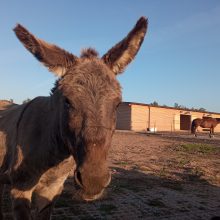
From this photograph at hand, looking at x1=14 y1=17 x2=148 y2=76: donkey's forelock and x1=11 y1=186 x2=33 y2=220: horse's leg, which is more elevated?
x1=14 y1=17 x2=148 y2=76: donkey's forelock

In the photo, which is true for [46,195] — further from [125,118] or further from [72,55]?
[125,118]

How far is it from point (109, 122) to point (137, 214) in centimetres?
394

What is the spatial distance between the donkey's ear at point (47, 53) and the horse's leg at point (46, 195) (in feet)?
5.32

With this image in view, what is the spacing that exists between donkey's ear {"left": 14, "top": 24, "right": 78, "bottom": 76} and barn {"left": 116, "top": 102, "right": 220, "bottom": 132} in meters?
43.1

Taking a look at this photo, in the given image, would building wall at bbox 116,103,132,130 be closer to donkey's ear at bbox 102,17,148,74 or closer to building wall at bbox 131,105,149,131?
building wall at bbox 131,105,149,131

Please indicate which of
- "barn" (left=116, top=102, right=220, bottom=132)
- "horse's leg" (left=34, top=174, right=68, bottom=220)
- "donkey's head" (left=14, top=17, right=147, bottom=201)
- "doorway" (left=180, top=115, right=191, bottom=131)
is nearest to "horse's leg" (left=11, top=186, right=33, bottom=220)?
"horse's leg" (left=34, top=174, right=68, bottom=220)

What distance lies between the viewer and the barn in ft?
163

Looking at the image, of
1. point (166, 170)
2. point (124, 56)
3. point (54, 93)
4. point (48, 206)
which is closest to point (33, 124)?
point (54, 93)

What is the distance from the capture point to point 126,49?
11.8ft

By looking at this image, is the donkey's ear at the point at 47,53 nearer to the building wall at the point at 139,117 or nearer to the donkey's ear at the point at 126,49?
the donkey's ear at the point at 126,49

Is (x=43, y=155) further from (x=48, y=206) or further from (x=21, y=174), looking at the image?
(x=48, y=206)

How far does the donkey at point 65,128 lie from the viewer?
9.23 feet

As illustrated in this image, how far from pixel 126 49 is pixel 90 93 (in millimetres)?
811

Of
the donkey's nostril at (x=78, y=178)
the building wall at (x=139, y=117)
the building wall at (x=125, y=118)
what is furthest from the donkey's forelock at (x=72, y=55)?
the building wall at (x=125, y=118)
